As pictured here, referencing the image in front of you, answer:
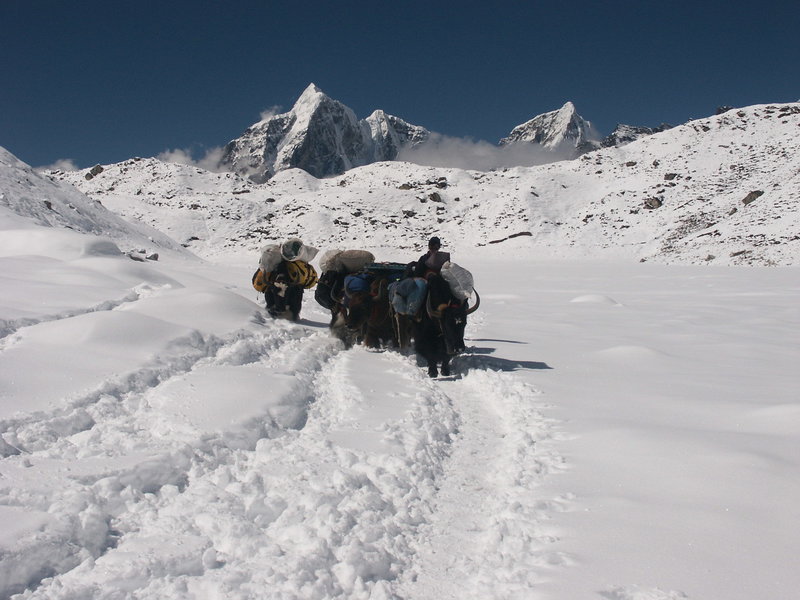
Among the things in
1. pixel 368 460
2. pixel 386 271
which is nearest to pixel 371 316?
pixel 386 271

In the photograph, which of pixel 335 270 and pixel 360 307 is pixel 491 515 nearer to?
pixel 360 307

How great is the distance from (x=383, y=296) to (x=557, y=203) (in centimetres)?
4346

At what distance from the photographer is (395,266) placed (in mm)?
8023

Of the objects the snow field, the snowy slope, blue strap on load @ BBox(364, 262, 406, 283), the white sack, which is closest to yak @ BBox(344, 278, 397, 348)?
blue strap on load @ BBox(364, 262, 406, 283)

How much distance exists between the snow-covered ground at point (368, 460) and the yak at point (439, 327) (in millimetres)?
282

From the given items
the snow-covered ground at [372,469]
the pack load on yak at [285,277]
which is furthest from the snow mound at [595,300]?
the pack load on yak at [285,277]

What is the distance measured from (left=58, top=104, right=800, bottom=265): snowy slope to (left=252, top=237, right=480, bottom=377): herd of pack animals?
24.0 m

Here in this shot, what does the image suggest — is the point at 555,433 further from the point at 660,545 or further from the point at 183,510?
the point at 183,510

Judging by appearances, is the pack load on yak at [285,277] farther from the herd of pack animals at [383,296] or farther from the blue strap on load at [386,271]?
the blue strap on load at [386,271]

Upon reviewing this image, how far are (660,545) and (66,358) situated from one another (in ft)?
14.3

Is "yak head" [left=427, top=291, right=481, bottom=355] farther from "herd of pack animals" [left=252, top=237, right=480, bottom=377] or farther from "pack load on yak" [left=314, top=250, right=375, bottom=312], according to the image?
"pack load on yak" [left=314, top=250, right=375, bottom=312]

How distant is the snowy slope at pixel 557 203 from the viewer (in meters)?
33.8

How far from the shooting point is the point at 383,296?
7562mm

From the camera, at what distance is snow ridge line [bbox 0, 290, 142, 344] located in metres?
5.05
